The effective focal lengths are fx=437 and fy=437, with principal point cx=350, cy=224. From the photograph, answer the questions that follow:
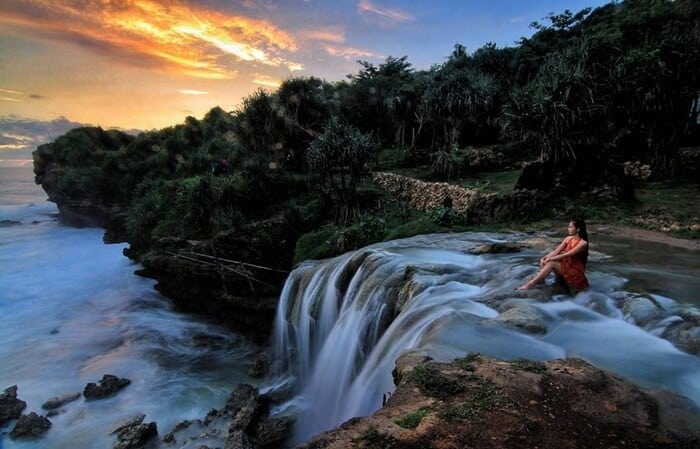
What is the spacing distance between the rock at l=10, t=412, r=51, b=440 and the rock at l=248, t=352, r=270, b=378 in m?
5.90

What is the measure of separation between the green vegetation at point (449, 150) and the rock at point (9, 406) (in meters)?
10.4

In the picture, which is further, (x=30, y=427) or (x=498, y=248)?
(x=498, y=248)

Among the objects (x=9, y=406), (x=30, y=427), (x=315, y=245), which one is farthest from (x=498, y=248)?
(x=9, y=406)

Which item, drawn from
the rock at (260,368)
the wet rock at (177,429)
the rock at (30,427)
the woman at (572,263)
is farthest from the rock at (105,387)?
the woman at (572,263)

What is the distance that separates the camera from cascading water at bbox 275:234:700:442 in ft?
22.1

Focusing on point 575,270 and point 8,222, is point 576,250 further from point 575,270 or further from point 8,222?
point 8,222

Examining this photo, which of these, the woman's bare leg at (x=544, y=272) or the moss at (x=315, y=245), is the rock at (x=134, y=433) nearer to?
the moss at (x=315, y=245)

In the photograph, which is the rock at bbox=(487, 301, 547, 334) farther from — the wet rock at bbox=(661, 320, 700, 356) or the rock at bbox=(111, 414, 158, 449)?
the rock at bbox=(111, 414, 158, 449)

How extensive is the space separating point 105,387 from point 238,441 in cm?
645

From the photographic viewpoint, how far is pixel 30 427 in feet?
38.8

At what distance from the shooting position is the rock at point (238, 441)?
9.98 meters

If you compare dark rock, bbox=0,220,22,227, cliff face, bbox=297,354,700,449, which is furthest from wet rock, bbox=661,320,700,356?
dark rock, bbox=0,220,22,227

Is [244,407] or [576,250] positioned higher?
[576,250]

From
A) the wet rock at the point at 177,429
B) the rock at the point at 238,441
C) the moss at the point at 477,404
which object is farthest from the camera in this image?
the wet rock at the point at 177,429
